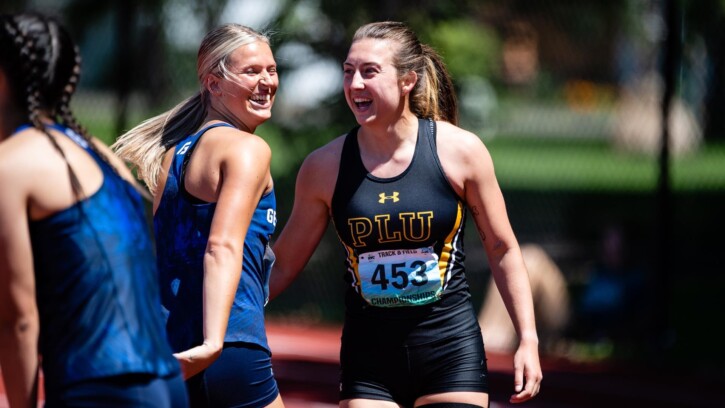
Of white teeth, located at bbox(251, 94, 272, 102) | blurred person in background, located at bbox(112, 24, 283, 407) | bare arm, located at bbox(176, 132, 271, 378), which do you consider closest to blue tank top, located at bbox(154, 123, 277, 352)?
blurred person in background, located at bbox(112, 24, 283, 407)

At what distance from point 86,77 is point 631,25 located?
5.96 m

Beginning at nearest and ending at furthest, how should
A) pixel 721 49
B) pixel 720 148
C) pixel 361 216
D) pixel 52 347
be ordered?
pixel 52 347, pixel 361 216, pixel 721 49, pixel 720 148

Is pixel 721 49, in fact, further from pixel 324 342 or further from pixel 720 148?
pixel 324 342

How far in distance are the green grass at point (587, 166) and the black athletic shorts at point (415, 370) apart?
21.6ft

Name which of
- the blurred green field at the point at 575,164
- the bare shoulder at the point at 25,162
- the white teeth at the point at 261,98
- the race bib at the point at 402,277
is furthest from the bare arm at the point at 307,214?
the blurred green field at the point at 575,164

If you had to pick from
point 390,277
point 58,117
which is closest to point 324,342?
point 390,277

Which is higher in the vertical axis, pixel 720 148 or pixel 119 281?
pixel 119 281

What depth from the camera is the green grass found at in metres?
10.8

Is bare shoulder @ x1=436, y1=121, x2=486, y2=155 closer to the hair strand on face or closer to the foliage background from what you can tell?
the hair strand on face

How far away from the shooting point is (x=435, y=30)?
9797mm

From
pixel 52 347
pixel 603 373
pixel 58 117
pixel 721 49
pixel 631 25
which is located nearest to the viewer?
pixel 52 347

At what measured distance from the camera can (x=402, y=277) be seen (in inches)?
158

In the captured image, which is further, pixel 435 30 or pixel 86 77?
pixel 86 77

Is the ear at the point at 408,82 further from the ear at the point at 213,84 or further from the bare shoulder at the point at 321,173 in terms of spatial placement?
the ear at the point at 213,84
